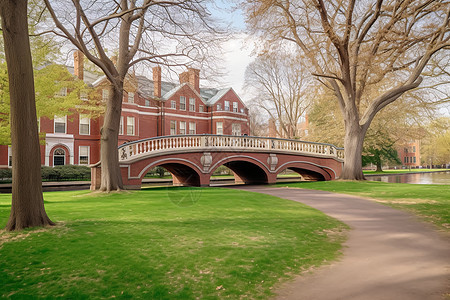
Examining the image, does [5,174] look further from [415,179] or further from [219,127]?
[415,179]

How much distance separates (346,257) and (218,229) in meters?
2.79

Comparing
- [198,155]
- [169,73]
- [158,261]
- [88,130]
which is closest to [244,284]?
[158,261]

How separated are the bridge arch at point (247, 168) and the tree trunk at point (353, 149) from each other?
5144mm

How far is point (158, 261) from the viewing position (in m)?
5.42

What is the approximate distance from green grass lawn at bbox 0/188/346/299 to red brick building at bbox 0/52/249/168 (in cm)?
2049

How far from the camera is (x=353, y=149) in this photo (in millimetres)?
21250

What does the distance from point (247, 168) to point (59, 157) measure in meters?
21.4

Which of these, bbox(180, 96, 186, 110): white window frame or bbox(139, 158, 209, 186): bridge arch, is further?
bbox(180, 96, 186, 110): white window frame

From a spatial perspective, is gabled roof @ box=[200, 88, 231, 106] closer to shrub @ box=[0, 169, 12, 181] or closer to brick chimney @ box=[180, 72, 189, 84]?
shrub @ box=[0, 169, 12, 181]

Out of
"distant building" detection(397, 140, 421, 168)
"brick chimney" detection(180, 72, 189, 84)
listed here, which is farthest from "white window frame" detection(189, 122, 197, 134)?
"distant building" detection(397, 140, 421, 168)

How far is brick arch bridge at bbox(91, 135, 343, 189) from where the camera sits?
699 inches

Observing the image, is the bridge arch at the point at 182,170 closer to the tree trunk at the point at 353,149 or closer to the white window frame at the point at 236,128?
the tree trunk at the point at 353,149

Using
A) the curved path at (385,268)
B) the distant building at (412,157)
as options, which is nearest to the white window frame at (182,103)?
the curved path at (385,268)

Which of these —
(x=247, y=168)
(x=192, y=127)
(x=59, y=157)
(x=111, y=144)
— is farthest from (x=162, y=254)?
(x=192, y=127)
